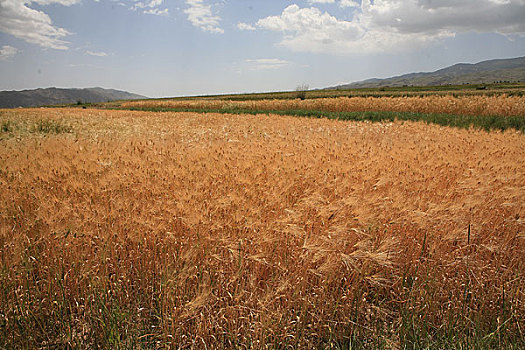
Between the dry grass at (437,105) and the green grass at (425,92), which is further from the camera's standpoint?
the green grass at (425,92)

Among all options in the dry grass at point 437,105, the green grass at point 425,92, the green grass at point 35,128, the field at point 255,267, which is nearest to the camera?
the field at point 255,267

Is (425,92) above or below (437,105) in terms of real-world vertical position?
above

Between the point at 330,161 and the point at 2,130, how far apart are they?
14.2 meters

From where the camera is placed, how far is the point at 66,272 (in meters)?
2.39

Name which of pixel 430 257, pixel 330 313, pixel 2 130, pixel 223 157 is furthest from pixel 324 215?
pixel 2 130

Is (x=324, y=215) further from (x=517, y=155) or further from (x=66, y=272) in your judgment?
(x=517, y=155)

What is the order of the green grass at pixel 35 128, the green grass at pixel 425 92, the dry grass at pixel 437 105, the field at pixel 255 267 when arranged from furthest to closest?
1. the green grass at pixel 425 92
2. the dry grass at pixel 437 105
3. the green grass at pixel 35 128
4. the field at pixel 255 267

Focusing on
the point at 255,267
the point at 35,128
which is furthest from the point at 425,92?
the point at 255,267

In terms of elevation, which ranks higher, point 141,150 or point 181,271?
point 141,150

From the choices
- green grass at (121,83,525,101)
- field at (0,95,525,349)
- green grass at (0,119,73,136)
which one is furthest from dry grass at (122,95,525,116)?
green grass at (0,119,73,136)

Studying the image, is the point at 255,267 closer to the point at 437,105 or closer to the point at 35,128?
the point at 35,128

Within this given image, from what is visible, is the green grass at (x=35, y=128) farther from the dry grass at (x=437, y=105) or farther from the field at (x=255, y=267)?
the dry grass at (x=437, y=105)

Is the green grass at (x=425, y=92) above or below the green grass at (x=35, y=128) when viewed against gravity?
above

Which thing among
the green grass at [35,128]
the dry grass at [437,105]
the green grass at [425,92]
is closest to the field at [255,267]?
the green grass at [35,128]
